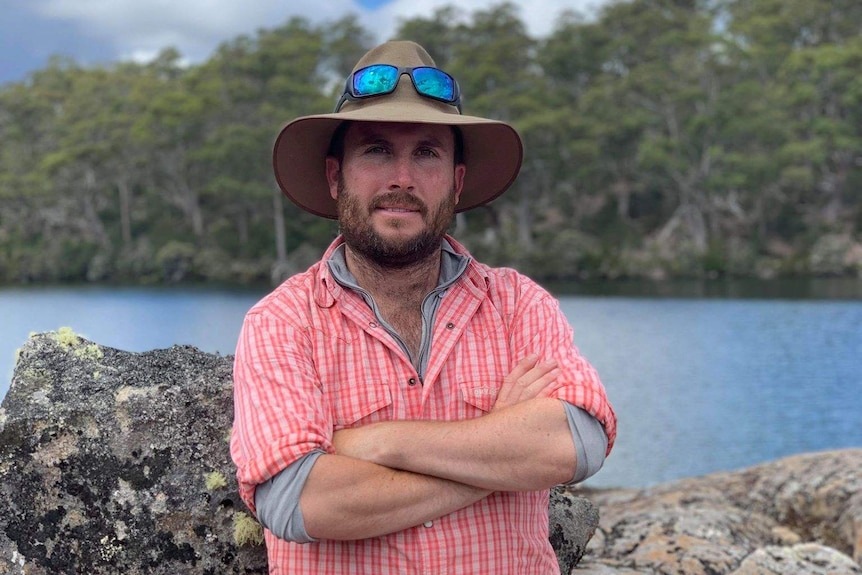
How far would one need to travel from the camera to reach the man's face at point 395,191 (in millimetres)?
2600

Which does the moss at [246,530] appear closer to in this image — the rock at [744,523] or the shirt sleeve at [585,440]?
the shirt sleeve at [585,440]

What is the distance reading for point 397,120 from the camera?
2488 mm

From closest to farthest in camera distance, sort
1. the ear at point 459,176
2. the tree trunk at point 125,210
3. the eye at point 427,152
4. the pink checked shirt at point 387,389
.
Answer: the pink checked shirt at point 387,389, the eye at point 427,152, the ear at point 459,176, the tree trunk at point 125,210

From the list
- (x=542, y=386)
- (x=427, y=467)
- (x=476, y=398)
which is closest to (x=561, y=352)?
(x=542, y=386)

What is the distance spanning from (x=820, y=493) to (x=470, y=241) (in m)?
41.0

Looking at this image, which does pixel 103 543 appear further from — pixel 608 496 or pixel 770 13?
pixel 770 13

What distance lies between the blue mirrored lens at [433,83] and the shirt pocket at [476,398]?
0.86 metres

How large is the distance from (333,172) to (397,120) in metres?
→ 0.47

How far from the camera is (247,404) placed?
2.33m

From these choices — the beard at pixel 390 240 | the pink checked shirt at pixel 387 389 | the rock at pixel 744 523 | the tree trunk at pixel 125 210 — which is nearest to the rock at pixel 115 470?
the pink checked shirt at pixel 387 389

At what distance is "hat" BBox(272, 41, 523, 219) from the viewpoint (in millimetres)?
2584

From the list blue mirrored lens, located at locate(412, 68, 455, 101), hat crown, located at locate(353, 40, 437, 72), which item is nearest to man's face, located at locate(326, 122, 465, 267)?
blue mirrored lens, located at locate(412, 68, 455, 101)

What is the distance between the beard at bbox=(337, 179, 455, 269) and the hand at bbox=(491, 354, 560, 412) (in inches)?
17.4

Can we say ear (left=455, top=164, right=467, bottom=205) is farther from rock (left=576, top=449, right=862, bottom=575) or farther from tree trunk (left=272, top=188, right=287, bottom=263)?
tree trunk (left=272, top=188, right=287, bottom=263)
